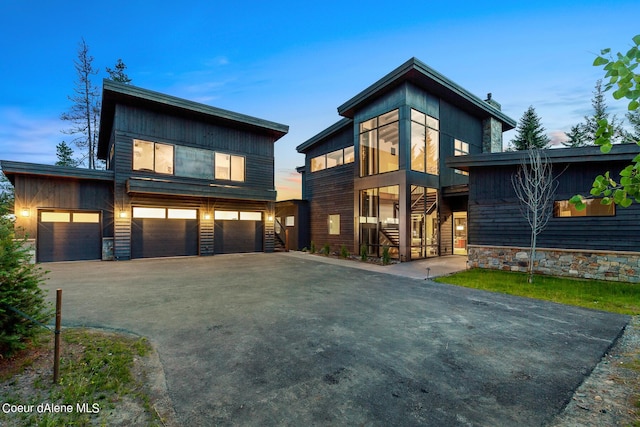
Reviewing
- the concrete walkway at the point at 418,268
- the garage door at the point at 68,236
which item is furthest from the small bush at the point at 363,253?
the garage door at the point at 68,236

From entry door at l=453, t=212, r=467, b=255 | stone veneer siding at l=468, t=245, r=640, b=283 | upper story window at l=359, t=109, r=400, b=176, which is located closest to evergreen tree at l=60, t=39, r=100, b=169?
upper story window at l=359, t=109, r=400, b=176

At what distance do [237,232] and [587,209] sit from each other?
1529 centimetres

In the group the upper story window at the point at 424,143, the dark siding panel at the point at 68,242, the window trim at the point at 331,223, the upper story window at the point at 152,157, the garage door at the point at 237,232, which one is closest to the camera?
the dark siding panel at the point at 68,242

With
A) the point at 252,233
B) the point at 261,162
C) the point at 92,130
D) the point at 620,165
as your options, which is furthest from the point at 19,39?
the point at 620,165

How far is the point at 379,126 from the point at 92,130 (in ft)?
81.7

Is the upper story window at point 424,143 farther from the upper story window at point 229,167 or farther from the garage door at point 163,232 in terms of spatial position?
the garage door at point 163,232

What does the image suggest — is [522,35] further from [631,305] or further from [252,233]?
[252,233]

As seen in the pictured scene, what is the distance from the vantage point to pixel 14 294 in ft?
11.0

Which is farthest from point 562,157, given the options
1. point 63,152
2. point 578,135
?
point 63,152

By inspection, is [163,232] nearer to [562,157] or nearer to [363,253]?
[363,253]

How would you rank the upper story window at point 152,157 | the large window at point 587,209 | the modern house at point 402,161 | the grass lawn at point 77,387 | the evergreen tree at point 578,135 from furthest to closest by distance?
the evergreen tree at point 578,135 < the upper story window at point 152,157 < the modern house at point 402,161 < the large window at point 587,209 < the grass lawn at point 77,387

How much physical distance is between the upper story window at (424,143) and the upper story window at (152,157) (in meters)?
12.2

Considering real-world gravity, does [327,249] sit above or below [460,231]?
below

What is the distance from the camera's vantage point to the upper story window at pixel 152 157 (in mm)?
13148
